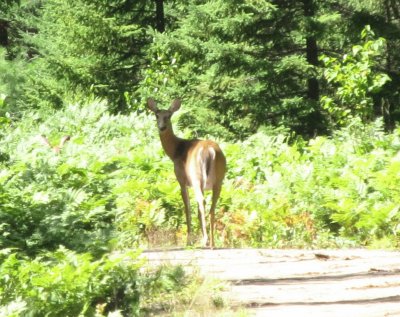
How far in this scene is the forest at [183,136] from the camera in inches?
258

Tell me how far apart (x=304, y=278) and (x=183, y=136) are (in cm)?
975

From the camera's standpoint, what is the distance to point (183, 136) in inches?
677

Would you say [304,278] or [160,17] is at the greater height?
[160,17]

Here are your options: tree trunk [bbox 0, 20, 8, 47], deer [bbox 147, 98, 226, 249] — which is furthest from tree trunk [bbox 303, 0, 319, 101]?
tree trunk [bbox 0, 20, 8, 47]

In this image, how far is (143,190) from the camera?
11875 millimetres

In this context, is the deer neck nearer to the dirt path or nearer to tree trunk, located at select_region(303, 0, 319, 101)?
the dirt path

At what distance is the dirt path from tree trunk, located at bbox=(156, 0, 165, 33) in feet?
66.1

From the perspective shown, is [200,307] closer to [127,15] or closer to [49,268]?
[49,268]

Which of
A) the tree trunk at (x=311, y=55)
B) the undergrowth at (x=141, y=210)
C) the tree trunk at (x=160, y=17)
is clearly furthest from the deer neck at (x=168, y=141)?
the tree trunk at (x=160, y=17)

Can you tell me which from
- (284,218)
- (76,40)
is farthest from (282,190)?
(76,40)

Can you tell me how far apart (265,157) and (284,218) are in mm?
3158

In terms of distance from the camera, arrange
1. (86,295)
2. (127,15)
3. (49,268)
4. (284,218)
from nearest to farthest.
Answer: (86,295) < (49,268) < (284,218) < (127,15)

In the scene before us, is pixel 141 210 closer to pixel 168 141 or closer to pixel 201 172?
pixel 168 141

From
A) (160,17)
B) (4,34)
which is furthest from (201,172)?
(4,34)
